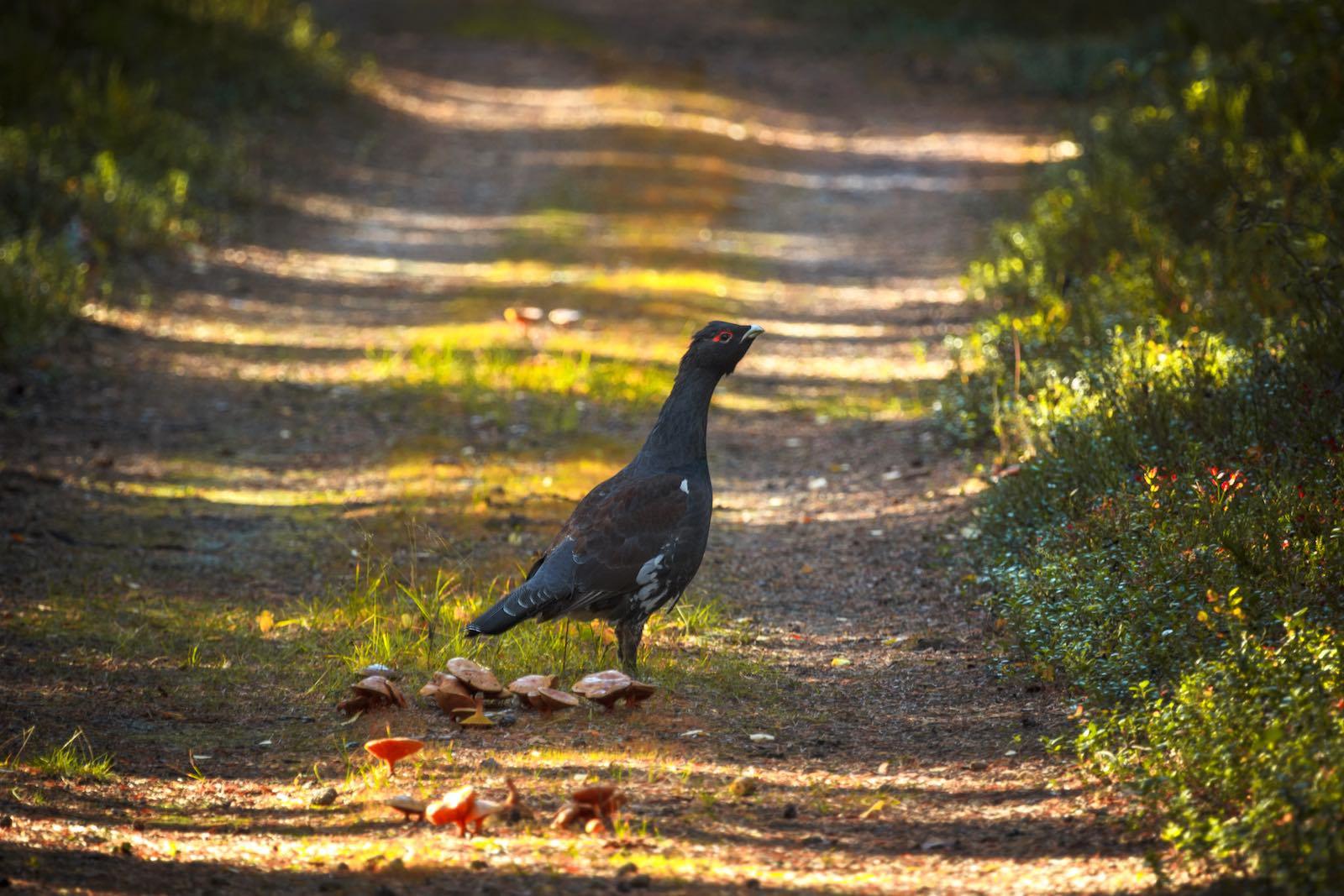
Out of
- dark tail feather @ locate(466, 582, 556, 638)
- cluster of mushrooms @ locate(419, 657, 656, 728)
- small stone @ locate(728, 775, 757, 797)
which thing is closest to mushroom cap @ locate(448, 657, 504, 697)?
cluster of mushrooms @ locate(419, 657, 656, 728)

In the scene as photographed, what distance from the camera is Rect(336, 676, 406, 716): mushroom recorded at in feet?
19.2

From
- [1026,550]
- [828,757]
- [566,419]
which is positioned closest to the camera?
[828,757]

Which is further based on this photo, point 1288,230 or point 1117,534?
point 1288,230

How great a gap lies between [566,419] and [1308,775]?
279 inches

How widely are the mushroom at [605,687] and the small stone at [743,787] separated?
0.68 meters

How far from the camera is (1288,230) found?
10047 millimetres

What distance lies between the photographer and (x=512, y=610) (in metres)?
5.86

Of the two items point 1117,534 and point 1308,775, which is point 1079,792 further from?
point 1117,534

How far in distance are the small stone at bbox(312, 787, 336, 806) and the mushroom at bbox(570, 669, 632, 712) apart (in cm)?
107

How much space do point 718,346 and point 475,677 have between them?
6.29 feet

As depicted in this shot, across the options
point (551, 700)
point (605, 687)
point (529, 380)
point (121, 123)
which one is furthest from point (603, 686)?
point (121, 123)

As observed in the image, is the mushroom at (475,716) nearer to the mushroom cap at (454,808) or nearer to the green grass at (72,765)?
the mushroom cap at (454,808)

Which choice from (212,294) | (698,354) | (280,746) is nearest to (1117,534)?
(698,354)

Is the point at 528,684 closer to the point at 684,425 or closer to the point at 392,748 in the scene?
the point at 392,748
